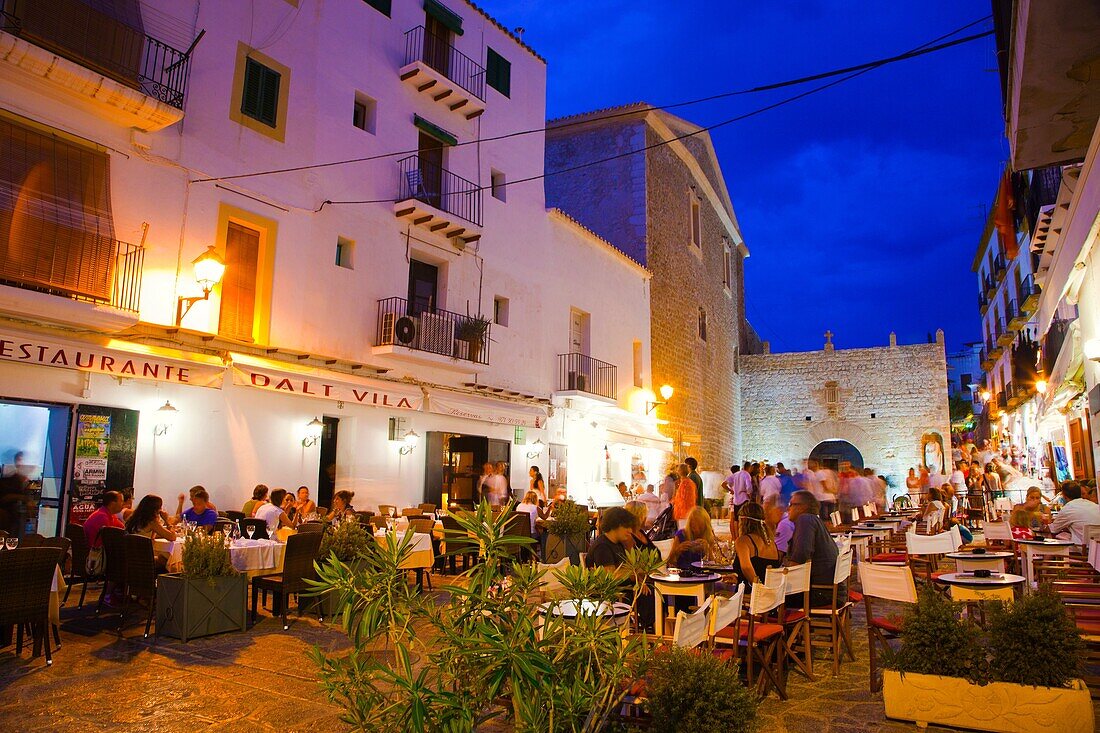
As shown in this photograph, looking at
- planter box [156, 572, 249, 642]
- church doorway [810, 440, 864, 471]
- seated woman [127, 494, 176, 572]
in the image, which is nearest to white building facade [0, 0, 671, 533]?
seated woman [127, 494, 176, 572]

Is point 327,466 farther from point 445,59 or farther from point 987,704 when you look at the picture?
point 987,704

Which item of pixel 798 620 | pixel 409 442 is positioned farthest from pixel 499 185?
pixel 798 620

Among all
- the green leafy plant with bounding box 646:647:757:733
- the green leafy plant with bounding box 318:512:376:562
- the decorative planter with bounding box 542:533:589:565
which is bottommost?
the decorative planter with bounding box 542:533:589:565

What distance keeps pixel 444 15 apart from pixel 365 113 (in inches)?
114

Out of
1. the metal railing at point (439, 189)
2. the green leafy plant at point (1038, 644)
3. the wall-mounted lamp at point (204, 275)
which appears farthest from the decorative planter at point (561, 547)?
the green leafy plant at point (1038, 644)

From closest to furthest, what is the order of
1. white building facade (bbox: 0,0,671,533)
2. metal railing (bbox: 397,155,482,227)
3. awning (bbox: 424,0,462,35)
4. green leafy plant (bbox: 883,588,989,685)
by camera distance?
green leafy plant (bbox: 883,588,989,685), white building facade (bbox: 0,0,671,533), metal railing (bbox: 397,155,482,227), awning (bbox: 424,0,462,35)

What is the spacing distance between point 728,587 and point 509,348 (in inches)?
367

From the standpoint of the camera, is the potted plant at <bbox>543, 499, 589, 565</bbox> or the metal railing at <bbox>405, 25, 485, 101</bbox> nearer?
the potted plant at <bbox>543, 499, 589, 565</bbox>

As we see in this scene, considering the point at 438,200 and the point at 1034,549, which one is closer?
the point at 1034,549

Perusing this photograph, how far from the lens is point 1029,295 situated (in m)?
16.3

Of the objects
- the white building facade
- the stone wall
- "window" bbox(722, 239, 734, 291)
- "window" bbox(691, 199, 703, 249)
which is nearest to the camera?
the white building facade

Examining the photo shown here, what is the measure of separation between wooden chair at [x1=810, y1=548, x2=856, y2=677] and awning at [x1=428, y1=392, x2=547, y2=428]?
7934 mm

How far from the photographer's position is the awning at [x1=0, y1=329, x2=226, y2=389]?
25.4 feet

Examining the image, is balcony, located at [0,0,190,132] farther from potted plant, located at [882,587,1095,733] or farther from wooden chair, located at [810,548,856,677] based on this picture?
potted plant, located at [882,587,1095,733]
